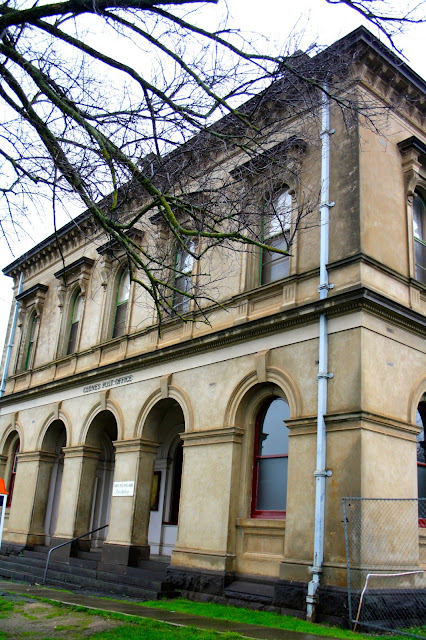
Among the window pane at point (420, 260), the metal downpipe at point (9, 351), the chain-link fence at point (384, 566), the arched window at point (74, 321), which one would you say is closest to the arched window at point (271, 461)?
the chain-link fence at point (384, 566)

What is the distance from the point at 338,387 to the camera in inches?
467

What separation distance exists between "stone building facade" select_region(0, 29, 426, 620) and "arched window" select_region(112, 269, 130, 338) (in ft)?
0.86

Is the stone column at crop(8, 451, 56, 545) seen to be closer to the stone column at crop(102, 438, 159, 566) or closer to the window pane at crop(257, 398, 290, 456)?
the stone column at crop(102, 438, 159, 566)

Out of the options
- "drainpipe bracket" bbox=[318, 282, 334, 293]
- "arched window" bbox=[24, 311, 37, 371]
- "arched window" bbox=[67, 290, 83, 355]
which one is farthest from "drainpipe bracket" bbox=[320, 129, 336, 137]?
"arched window" bbox=[24, 311, 37, 371]

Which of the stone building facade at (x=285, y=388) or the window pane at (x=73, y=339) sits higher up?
the window pane at (x=73, y=339)

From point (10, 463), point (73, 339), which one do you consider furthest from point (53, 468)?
point (73, 339)

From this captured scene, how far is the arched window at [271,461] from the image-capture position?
1319 centimetres

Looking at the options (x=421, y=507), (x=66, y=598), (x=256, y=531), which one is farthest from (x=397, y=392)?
(x=66, y=598)

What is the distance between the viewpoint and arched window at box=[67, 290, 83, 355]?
21.8 m

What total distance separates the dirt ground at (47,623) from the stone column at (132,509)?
422 cm

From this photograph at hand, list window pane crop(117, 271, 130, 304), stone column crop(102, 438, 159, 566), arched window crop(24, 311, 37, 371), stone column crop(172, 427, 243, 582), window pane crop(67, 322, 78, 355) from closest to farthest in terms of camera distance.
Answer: stone column crop(172, 427, 243, 582), stone column crop(102, 438, 159, 566), window pane crop(117, 271, 130, 304), window pane crop(67, 322, 78, 355), arched window crop(24, 311, 37, 371)

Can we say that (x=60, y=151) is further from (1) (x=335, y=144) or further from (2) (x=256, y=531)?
(2) (x=256, y=531)

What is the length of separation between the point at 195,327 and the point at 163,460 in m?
5.03

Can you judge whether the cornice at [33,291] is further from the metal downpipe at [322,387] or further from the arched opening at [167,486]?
the metal downpipe at [322,387]
